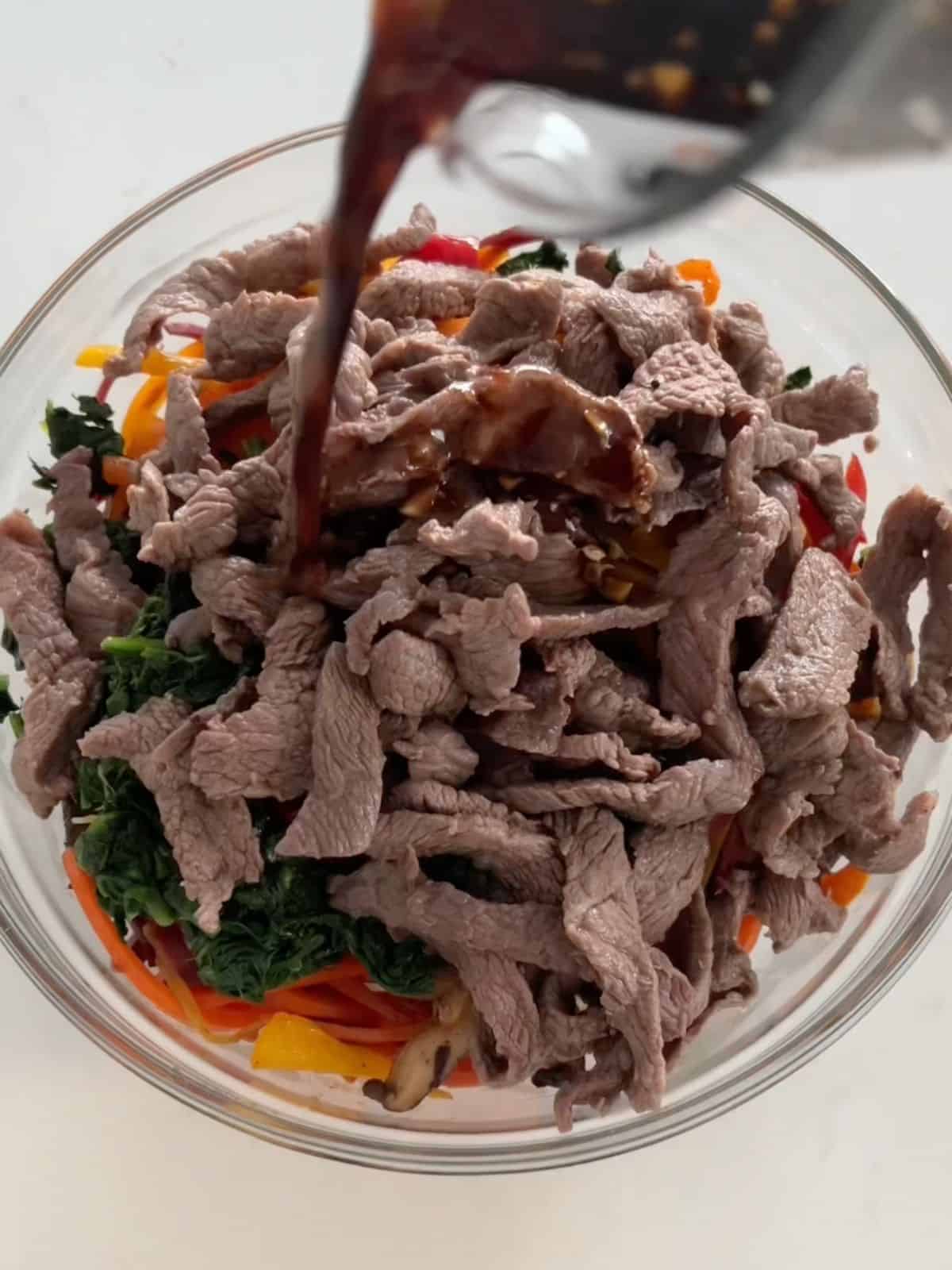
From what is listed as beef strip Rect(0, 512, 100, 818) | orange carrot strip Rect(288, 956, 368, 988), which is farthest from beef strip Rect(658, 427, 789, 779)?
beef strip Rect(0, 512, 100, 818)

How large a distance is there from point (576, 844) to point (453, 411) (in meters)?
0.61

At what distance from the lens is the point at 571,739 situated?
155 cm

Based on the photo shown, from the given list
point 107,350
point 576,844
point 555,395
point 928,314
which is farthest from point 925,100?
point 928,314

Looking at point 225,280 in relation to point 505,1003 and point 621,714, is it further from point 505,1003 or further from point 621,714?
point 505,1003

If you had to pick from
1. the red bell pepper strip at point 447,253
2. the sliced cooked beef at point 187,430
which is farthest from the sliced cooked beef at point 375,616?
the red bell pepper strip at point 447,253

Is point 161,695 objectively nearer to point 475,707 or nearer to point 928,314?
point 475,707

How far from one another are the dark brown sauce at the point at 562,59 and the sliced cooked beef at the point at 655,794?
818 millimetres

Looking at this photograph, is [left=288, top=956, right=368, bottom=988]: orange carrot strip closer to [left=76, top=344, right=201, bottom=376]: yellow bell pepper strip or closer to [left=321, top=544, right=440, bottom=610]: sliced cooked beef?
[left=321, top=544, right=440, bottom=610]: sliced cooked beef

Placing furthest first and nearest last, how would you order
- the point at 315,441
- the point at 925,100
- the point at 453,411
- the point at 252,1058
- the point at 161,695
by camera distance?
the point at 252,1058 → the point at 161,695 → the point at 453,411 → the point at 315,441 → the point at 925,100

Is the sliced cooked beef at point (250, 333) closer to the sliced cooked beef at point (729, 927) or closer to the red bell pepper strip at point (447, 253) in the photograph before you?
the red bell pepper strip at point (447, 253)

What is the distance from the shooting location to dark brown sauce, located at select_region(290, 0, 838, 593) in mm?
731

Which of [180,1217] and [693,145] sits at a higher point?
[693,145]

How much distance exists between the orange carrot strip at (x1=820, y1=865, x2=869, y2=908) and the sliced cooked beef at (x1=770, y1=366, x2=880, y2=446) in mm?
729

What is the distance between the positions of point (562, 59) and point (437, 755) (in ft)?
3.10
